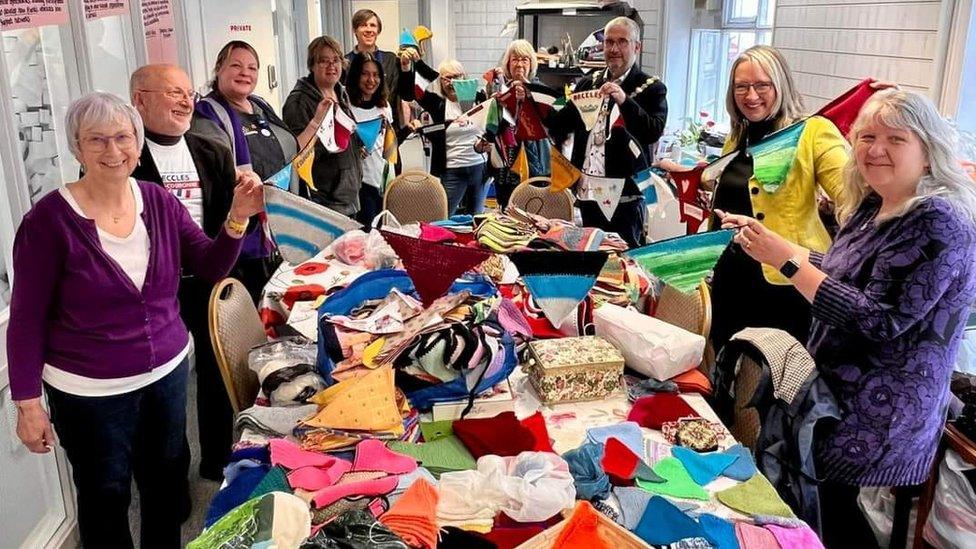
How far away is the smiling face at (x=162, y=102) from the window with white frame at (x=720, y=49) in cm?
425

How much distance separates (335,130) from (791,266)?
232 cm

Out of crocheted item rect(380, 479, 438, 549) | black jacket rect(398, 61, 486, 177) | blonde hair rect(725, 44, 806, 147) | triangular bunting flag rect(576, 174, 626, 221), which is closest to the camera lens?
crocheted item rect(380, 479, 438, 549)

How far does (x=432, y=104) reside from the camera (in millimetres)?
5090

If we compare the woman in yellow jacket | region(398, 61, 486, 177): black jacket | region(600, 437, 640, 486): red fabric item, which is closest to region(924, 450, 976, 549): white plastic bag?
the woman in yellow jacket

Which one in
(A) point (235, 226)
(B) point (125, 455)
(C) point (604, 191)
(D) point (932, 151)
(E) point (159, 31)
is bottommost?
(B) point (125, 455)

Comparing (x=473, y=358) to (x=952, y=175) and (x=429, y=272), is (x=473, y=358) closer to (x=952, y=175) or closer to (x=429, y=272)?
(x=429, y=272)

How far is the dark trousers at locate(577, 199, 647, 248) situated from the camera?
3.88m

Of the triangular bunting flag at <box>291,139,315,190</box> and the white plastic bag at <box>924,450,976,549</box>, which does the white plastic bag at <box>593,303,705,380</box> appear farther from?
the triangular bunting flag at <box>291,139,315,190</box>

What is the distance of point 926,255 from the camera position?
1735 mm

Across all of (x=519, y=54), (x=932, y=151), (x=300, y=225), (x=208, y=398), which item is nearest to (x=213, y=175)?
(x=300, y=225)

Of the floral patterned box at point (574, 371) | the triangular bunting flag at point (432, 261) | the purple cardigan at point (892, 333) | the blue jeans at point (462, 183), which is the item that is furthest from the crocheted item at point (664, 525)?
the blue jeans at point (462, 183)

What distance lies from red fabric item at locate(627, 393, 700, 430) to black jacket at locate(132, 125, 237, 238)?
1498 mm

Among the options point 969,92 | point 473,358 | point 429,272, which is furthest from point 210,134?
point 969,92

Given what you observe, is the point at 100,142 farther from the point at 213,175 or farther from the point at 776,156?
the point at 776,156
